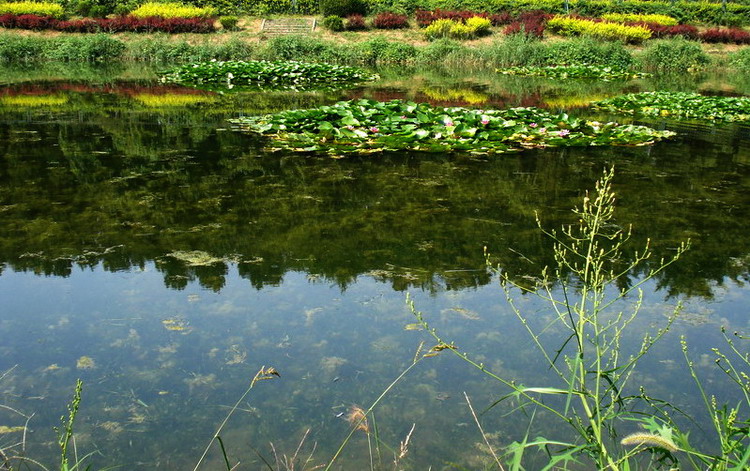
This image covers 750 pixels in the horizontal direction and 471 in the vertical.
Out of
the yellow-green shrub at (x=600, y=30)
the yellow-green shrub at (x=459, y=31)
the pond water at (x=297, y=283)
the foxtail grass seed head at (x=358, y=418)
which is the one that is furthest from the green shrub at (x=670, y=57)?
the foxtail grass seed head at (x=358, y=418)

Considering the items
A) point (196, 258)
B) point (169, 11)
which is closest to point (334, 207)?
point (196, 258)

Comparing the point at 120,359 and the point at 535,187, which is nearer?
the point at 120,359

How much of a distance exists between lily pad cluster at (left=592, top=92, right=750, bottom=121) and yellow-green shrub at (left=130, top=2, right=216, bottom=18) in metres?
19.6

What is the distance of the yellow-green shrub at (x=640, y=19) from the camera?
28.2m

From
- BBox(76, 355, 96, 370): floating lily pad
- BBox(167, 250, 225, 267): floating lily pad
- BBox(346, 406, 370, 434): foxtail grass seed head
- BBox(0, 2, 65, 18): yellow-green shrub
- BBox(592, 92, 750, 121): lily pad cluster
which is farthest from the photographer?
BBox(0, 2, 65, 18): yellow-green shrub

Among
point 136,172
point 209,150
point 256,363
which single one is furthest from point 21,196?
point 256,363

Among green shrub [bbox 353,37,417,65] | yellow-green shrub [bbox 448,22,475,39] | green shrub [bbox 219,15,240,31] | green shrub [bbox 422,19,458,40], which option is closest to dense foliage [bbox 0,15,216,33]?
green shrub [bbox 219,15,240,31]

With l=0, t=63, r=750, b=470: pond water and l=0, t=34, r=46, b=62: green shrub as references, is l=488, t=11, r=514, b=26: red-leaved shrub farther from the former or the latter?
l=0, t=63, r=750, b=470: pond water

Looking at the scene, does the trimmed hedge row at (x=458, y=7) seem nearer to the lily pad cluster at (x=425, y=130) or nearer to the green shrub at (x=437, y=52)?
the green shrub at (x=437, y=52)

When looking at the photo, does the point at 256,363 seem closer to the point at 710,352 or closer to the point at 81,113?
the point at 710,352

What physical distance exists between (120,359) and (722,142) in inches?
324

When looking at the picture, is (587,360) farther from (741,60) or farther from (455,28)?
(741,60)

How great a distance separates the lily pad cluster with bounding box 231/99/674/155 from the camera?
7438 millimetres

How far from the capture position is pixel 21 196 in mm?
5203
